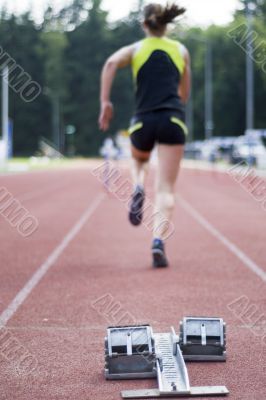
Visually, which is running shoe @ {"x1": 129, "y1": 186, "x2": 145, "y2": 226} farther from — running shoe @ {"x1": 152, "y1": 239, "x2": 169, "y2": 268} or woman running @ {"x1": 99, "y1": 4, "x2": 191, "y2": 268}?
running shoe @ {"x1": 152, "y1": 239, "x2": 169, "y2": 268}

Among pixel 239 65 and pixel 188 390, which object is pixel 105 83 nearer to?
pixel 188 390

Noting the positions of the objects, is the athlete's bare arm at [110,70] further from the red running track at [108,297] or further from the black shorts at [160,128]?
the red running track at [108,297]

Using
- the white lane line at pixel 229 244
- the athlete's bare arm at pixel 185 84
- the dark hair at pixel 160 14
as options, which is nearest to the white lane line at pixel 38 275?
the white lane line at pixel 229 244

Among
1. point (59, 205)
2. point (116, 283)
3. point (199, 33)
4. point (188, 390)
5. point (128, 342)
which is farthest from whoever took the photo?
point (199, 33)

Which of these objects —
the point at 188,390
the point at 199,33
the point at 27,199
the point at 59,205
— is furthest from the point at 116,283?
the point at 199,33

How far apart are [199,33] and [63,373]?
10499 cm

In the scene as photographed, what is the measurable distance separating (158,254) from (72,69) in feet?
312


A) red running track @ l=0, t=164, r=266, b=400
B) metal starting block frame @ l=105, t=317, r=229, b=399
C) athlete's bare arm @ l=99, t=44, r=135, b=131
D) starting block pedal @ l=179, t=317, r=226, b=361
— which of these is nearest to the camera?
metal starting block frame @ l=105, t=317, r=229, b=399

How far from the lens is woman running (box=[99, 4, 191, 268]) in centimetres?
739

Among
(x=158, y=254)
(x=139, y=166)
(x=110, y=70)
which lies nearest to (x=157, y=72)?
(x=110, y=70)

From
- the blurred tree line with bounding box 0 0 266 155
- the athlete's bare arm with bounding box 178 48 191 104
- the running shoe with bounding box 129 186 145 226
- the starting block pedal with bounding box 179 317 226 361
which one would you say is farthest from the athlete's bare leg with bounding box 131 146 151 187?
the blurred tree line with bounding box 0 0 266 155

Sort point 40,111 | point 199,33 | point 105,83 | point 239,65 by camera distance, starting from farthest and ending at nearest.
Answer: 1. point 199,33
2. point 40,111
3. point 239,65
4. point 105,83

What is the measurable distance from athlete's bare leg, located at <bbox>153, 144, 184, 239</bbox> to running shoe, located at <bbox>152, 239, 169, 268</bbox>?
6cm

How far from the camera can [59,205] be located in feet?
58.7
